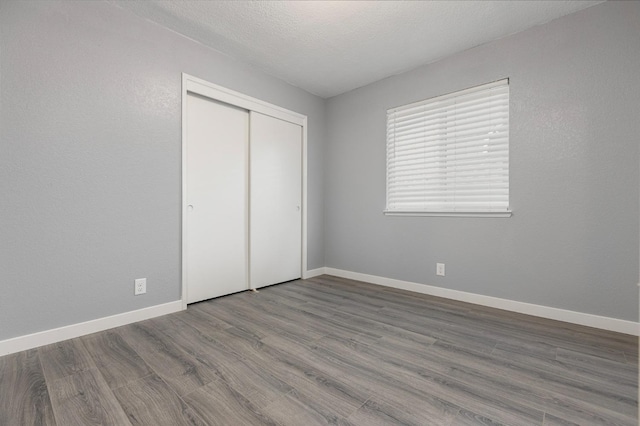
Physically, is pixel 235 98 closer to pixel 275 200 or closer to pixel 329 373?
pixel 275 200

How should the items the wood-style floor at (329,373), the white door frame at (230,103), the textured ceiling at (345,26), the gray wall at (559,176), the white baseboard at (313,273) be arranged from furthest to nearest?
the white baseboard at (313,273) < the white door frame at (230,103) < the textured ceiling at (345,26) < the gray wall at (559,176) < the wood-style floor at (329,373)

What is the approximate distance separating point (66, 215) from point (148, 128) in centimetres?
87

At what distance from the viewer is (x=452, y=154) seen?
2.85 m

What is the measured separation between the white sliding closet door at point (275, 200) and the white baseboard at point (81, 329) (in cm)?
99

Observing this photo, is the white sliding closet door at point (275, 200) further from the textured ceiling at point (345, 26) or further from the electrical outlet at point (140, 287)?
the electrical outlet at point (140, 287)

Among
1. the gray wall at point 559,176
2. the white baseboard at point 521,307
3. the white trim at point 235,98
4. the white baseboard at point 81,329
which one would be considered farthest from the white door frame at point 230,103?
the gray wall at point 559,176

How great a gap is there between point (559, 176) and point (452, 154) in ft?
2.88

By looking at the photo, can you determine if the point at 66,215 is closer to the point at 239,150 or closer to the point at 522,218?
the point at 239,150

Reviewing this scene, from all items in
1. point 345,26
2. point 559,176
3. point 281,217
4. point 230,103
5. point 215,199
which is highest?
point 345,26

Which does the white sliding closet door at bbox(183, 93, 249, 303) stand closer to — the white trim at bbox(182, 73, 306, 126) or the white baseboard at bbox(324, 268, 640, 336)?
the white trim at bbox(182, 73, 306, 126)

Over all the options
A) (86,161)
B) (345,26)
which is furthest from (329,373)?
(345,26)

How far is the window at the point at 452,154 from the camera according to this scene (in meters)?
2.59

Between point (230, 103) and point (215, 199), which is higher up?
point (230, 103)

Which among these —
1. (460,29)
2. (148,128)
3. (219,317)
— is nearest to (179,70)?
(148,128)
